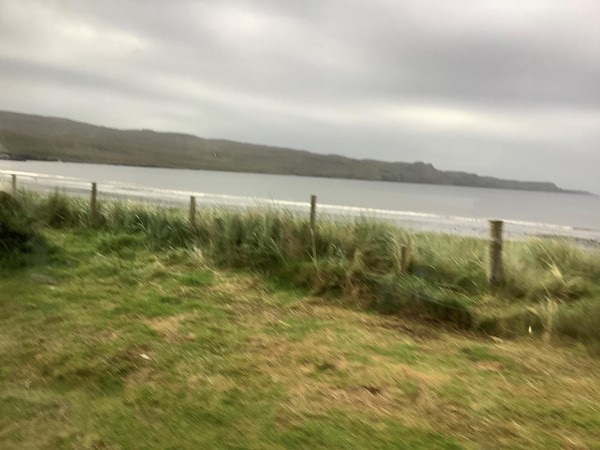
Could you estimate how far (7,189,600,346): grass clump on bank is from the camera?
7.04 m

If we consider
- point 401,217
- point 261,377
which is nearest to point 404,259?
point 261,377

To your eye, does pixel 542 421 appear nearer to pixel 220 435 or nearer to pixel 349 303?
pixel 220 435

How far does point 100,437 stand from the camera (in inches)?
157

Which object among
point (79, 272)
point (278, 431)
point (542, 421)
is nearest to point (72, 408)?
point (278, 431)

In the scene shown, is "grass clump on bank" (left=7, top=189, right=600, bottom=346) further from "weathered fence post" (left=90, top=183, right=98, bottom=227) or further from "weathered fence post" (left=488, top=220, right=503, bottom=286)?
"weathered fence post" (left=90, top=183, right=98, bottom=227)

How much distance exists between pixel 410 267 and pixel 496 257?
1.26 meters

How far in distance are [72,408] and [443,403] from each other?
9.65 feet

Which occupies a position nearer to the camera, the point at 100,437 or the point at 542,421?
the point at 100,437

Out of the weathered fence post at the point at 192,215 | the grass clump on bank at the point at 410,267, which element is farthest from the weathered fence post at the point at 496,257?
the weathered fence post at the point at 192,215

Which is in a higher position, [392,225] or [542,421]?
[392,225]

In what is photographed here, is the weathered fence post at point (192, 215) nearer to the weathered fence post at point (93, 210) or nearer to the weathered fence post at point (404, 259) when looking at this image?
the weathered fence post at point (93, 210)

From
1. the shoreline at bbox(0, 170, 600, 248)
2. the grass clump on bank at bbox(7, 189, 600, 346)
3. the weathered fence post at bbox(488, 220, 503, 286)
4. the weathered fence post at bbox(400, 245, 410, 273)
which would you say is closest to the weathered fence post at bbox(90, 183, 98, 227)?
the grass clump on bank at bbox(7, 189, 600, 346)

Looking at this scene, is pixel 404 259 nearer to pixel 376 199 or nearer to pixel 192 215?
pixel 192 215

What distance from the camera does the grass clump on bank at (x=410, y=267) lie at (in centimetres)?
704
